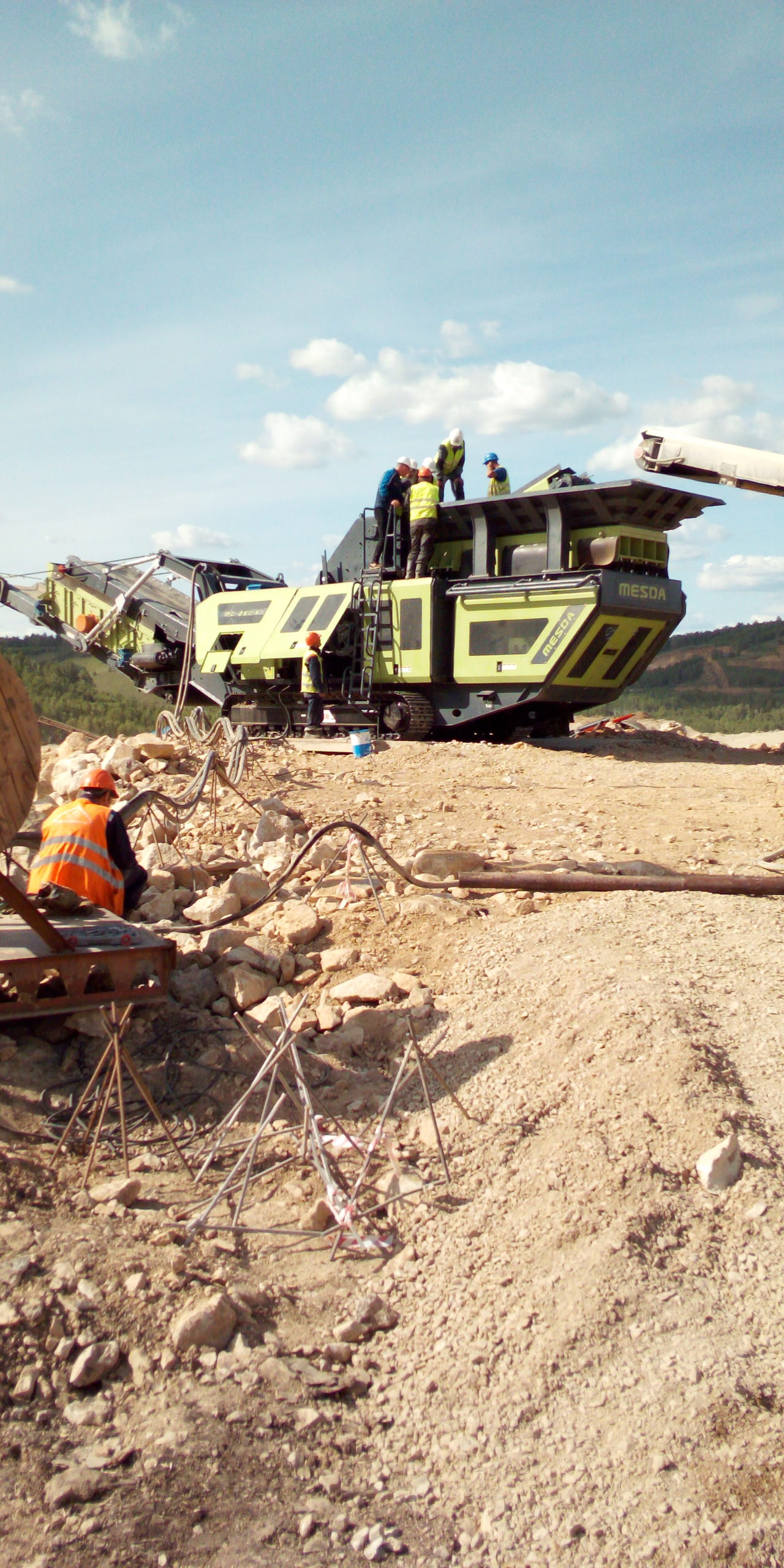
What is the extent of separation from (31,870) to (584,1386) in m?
3.58

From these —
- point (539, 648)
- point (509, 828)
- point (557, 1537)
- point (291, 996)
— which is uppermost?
point (539, 648)

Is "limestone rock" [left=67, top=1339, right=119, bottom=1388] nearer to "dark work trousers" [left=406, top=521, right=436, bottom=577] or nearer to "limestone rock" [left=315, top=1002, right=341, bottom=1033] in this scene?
"limestone rock" [left=315, top=1002, right=341, bottom=1033]

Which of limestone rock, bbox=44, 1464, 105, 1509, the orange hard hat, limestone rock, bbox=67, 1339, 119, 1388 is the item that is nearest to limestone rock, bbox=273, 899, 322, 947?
Result: the orange hard hat

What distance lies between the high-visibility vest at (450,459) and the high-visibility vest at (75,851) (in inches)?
334

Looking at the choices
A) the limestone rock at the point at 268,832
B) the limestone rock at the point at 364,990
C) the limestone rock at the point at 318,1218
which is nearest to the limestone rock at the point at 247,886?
the limestone rock at the point at 268,832

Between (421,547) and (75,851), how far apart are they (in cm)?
810

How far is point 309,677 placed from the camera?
1319 centimetres

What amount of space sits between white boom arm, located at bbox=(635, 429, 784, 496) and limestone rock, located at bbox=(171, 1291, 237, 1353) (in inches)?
349

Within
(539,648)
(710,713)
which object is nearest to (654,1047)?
(539,648)

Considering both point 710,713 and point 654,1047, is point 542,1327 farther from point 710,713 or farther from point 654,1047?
point 710,713

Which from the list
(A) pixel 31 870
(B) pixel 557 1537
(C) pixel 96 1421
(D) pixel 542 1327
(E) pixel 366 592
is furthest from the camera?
(E) pixel 366 592

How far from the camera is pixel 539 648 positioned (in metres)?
12.2

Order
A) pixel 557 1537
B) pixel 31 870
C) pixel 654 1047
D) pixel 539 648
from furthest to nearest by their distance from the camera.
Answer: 1. pixel 539 648
2. pixel 31 870
3. pixel 654 1047
4. pixel 557 1537

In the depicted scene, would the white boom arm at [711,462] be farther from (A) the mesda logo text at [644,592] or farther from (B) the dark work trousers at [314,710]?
(B) the dark work trousers at [314,710]
